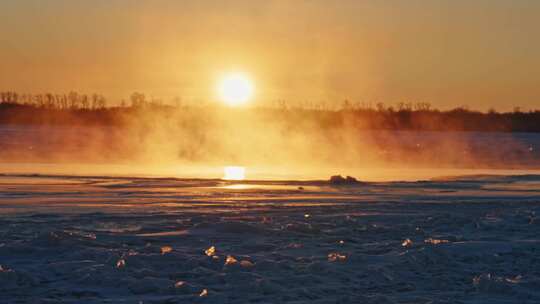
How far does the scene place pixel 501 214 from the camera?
41.0 feet

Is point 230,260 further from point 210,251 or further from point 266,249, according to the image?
point 266,249

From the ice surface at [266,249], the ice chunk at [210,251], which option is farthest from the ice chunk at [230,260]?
the ice chunk at [210,251]

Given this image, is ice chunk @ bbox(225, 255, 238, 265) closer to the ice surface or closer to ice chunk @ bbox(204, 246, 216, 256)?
the ice surface

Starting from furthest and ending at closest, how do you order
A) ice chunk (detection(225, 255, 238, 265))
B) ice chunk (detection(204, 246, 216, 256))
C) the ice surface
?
ice chunk (detection(204, 246, 216, 256)), ice chunk (detection(225, 255, 238, 265)), the ice surface

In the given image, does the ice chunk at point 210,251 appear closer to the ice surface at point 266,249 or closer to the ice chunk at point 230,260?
the ice surface at point 266,249

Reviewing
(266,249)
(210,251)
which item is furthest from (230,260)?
(266,249)

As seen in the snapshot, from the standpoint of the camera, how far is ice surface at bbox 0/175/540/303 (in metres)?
7.35

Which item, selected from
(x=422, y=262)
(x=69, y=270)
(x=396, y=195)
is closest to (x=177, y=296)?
(x=69, y=270)

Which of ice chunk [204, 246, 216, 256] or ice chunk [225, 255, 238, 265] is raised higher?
ice chunk [204, 246, 216, 256]

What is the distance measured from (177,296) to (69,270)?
137 centimetres

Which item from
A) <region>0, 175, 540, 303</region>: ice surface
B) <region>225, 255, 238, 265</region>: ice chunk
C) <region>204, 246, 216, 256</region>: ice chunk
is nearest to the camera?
<region>0, 175, 540, 303</region>: ice surface

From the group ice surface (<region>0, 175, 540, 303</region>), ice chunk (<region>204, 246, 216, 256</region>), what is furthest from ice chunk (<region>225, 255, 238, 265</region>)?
ice chunk (<region>204, 246, 216, 256</region>)

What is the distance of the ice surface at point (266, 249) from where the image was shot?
289 inches

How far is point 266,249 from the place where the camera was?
30.5 feet
